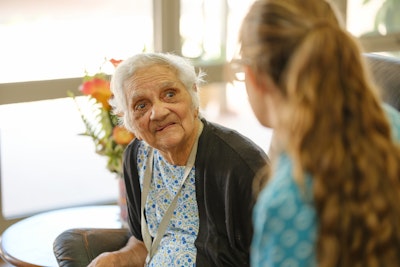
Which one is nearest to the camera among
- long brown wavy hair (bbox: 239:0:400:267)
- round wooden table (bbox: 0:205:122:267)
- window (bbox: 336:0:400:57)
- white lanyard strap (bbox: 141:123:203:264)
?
long brown wavy hair (bbox: 239:0:400:267)

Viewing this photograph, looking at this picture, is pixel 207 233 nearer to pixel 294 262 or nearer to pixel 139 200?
pixel 139 200

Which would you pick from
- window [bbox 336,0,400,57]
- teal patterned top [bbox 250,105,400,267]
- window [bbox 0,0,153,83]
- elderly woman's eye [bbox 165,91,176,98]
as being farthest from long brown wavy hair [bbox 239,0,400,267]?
window [bbox 336,0,400,57]

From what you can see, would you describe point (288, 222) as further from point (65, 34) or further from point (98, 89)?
point (65, 34)

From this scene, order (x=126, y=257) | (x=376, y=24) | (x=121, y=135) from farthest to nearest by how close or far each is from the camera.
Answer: (x=376, y=24), (x=121, y=135), (x=126, y=257)

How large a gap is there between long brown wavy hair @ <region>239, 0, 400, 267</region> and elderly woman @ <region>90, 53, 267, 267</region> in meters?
0.83

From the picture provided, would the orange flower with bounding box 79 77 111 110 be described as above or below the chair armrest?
above

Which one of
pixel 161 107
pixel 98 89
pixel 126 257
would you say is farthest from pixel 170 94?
pixel 126 257

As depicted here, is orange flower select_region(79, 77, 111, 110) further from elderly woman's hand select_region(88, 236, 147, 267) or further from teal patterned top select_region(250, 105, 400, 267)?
teal patterned top select_region(250, 105, 400, 267)

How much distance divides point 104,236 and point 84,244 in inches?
3.4

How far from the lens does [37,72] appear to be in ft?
11.1

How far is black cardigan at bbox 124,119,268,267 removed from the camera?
2039mm

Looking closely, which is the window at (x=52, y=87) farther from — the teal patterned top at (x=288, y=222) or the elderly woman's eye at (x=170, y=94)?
the teal patterned top at (x=288, y=222)

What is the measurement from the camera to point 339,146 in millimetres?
1186

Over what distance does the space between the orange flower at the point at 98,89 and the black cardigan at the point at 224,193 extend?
0.47 meters
